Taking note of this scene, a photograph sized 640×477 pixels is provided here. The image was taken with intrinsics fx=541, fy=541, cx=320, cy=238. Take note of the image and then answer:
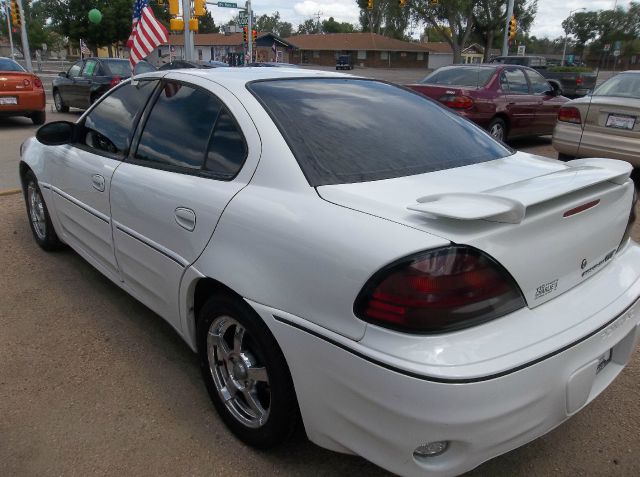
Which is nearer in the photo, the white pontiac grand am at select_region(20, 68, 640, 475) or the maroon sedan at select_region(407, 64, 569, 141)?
the white pontiac grand am at select_region(20, 68, 640, 475)

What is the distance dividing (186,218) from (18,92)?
11308 mm

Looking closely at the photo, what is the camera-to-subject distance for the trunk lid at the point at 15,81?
11328 millimetres

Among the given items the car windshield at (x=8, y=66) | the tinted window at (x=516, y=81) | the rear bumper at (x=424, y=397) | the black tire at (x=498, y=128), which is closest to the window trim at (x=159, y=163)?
the rear bumper at (x=424, y=397)

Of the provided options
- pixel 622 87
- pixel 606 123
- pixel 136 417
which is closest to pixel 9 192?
pixel 136 417

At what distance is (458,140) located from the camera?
2.68 meters

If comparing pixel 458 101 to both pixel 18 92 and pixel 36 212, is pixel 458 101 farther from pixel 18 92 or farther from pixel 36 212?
pixel 18 92

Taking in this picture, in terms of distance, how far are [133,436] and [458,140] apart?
6.72 feet

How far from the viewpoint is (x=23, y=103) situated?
38.3 ft

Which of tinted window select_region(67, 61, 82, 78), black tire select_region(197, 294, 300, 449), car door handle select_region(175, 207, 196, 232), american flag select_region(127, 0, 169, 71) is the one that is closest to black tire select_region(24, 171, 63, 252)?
car door handle select_region(175, 207, 196, 232)

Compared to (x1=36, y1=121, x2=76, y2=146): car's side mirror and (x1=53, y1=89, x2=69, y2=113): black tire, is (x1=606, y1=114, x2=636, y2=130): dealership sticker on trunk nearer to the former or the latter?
(x1=36, y1=121, x2=76, y2=146): car's side mirror

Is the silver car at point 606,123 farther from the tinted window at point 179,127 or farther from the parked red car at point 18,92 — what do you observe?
the parked red car at point 18,92

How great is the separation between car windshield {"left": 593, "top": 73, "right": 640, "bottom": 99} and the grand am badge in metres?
5.97

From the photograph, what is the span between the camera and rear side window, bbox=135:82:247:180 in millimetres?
2352

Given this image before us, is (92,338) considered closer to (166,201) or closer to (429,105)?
(166,201)
